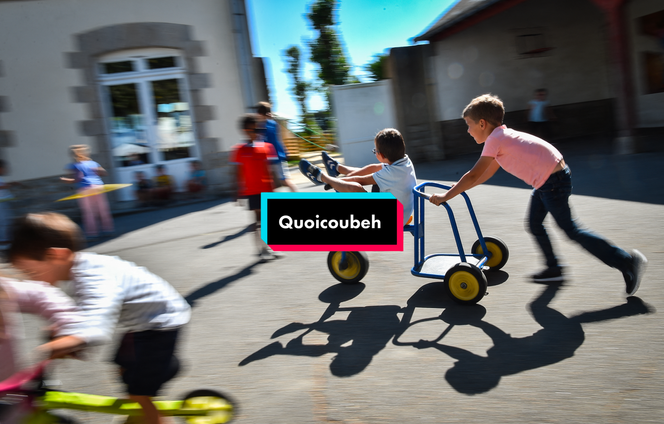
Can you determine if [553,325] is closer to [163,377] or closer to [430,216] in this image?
[163,377]

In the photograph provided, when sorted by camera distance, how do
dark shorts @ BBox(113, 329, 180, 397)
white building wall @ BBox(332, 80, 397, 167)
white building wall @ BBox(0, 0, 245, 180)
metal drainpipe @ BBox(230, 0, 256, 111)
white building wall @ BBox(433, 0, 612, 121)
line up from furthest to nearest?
white building wall @ BBox(433, 0, 612, 121), white building wall @ BBox(332, 80, 397, 167), metal drainpipe @ BBox(230, 0, 256, 111), white building wall @ BBox(0, 0, 245, 180), dark shorts @ BBox(113, 329, 180, 397)

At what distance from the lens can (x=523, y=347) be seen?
118 inches

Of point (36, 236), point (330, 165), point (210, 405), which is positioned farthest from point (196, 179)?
point (36, 236)

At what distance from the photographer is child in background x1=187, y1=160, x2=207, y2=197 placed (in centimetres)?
1054

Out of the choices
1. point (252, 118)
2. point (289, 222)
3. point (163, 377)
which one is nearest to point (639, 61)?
point (252, 118)

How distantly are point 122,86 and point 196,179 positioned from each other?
2459mm

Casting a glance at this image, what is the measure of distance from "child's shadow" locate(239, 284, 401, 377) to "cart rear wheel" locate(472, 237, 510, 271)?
3.34ft

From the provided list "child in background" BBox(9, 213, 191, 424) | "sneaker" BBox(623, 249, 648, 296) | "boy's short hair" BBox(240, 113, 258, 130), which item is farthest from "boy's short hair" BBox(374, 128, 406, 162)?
"child in background" BBox(9, 213, 191, 424)

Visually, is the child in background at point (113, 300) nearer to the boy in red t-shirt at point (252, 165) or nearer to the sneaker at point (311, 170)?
the sneaker at point (311, 170)

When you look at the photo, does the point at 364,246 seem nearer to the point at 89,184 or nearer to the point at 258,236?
the point at 258,236

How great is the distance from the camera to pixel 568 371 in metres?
2.68

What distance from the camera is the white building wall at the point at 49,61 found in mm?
9727

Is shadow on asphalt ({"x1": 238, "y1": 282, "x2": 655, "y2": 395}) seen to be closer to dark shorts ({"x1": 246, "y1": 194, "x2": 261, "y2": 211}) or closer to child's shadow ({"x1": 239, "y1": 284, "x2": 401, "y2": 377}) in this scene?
child's shadow ({"x1": 239, "y1": 284, "x2": 401, "y2": 377})

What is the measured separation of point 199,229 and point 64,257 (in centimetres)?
587
